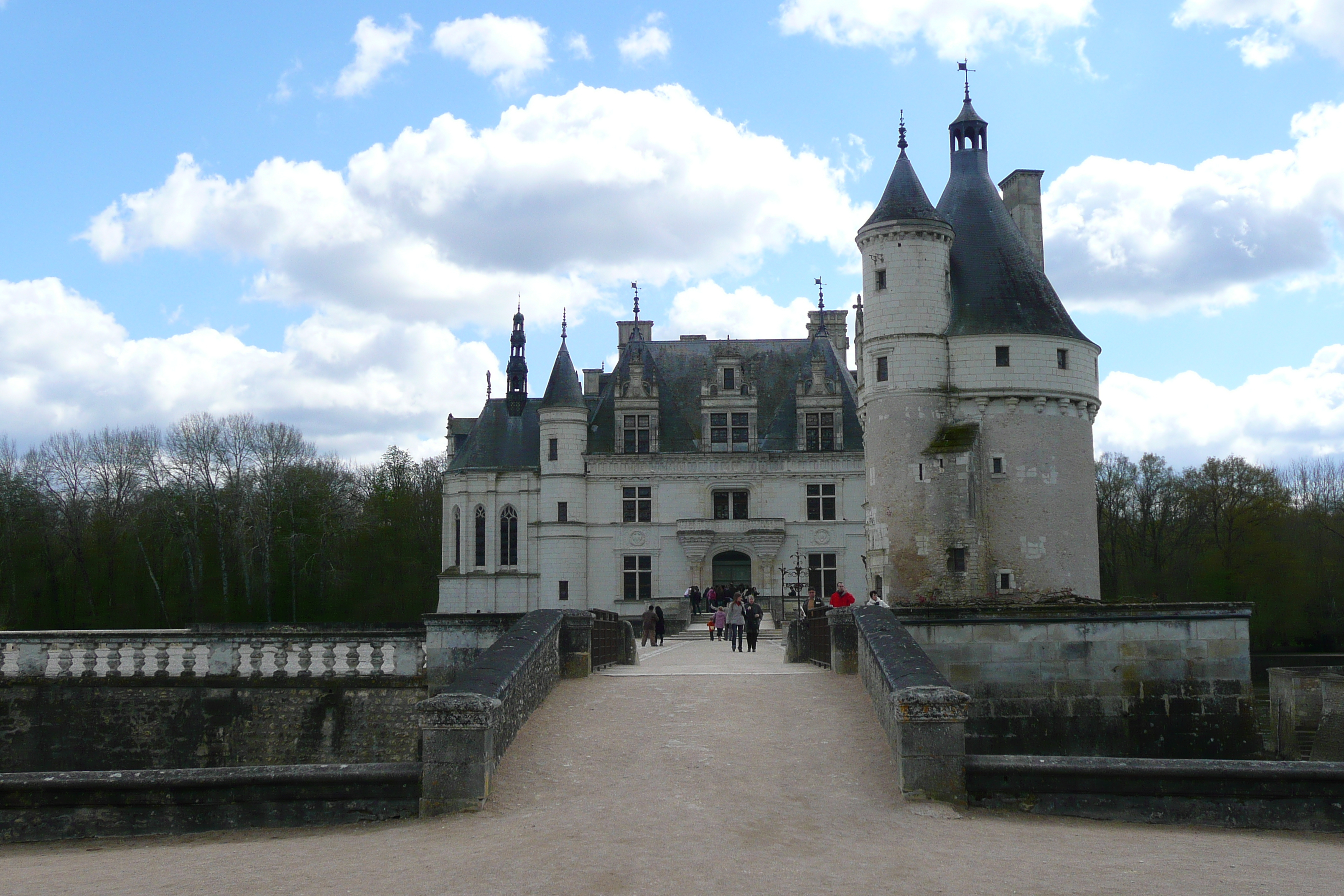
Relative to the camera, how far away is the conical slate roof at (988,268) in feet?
102

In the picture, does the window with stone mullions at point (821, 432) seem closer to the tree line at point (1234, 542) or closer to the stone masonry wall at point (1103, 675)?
the tree line at point (1234, 542)

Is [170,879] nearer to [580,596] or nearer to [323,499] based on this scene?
[580,596]

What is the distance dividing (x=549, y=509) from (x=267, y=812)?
36.9m

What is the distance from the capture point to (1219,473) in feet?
199

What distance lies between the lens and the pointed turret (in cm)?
4666

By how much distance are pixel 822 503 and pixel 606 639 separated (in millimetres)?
29673

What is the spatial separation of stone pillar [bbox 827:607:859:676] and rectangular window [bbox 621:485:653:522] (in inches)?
1207

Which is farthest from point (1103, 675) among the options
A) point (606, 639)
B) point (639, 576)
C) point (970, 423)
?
point (639, 576)

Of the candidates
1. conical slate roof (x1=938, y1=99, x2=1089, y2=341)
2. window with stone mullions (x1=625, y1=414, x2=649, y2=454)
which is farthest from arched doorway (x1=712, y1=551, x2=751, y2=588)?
conical slate roof (x1=938, y1=99, x2=1089, y2=341)

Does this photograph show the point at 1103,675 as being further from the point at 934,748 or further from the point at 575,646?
the point at 934,748

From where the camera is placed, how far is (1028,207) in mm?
35344

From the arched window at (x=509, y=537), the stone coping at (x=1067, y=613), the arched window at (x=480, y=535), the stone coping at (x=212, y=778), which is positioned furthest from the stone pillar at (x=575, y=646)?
the arched window at (x=480, y=535)

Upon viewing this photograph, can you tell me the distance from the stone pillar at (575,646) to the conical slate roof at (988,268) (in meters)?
18.5

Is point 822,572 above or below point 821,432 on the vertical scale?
below
